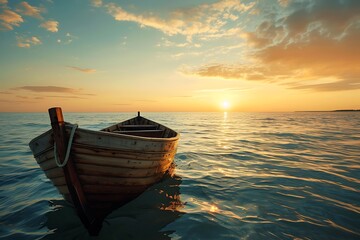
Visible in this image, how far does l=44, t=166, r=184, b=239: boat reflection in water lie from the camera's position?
4172 millimetres

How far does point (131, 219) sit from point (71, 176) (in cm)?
194

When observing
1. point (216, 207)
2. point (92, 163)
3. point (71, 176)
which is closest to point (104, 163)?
point (92, 163)

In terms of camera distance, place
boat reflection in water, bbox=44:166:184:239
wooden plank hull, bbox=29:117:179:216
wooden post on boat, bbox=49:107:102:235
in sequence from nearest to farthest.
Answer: wooden post on boat, bbox=49:107:102:235
wooden plank hull, bbox=29:117:179:216
boat reflection in water, bbox=44:166:184:239

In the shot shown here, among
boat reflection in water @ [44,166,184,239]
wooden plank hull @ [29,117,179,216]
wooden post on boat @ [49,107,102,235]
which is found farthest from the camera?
boat reflection in water @ [44,166,184,239]

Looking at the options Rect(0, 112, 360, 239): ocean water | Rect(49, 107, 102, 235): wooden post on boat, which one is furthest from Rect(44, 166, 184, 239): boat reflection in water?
Rect(49, 107, 102, 235): wooden post on boat

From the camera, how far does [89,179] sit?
3904 millimetres

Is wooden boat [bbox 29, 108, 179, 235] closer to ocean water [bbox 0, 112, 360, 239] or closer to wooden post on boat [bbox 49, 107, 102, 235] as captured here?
wooden post on boat [bbox 49, 107, 102, 235]

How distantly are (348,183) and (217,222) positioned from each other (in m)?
5.48

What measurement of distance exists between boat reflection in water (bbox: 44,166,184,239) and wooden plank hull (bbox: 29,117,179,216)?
1.56 feet

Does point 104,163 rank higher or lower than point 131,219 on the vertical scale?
higher

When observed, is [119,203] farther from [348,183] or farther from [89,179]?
[348,183]

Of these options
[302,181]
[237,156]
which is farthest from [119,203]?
[237,156]

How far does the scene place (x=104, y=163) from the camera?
12.9 feet

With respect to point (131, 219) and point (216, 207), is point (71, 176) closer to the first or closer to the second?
point (131, 219)
